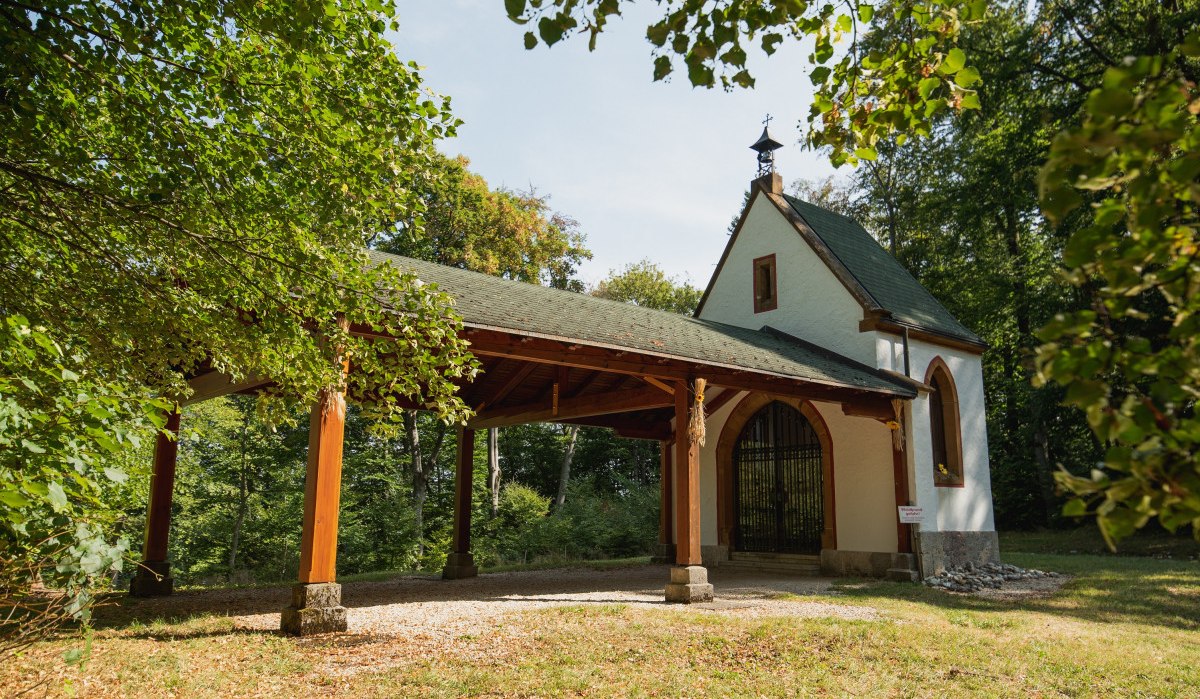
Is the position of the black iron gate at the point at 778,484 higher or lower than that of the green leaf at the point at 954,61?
lower

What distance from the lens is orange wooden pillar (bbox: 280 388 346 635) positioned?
7.02m

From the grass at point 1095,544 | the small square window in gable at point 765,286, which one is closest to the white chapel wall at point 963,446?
the small square window in gable at point 765,286

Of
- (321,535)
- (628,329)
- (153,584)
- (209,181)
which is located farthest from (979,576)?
(209,181)

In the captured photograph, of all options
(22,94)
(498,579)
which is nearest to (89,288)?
(22,94)

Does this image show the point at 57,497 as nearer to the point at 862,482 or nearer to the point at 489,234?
the point at 862,482

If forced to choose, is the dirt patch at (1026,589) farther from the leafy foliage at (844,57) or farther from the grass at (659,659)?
the leafy foliage at (844,57)

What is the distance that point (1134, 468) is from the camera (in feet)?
3.96

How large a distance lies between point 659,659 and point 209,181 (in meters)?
4.88

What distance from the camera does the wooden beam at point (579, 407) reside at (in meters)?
11.2

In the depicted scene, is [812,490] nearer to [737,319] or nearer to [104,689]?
[737,319]

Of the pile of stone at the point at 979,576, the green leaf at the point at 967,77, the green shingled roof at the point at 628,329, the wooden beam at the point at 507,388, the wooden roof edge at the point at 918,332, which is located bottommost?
the pile of stone at the point at 979,576

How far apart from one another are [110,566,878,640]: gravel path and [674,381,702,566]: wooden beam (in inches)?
26.6

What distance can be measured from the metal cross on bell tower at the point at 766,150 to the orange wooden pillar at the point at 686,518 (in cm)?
838

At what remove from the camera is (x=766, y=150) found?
17203 millimetres
